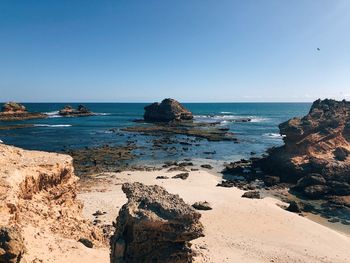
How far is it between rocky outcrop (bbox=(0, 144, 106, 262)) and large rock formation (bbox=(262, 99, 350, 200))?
89.9ft

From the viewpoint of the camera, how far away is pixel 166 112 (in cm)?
13400

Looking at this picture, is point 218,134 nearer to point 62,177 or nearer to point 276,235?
point 276,235

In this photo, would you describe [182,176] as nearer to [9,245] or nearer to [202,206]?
[202,206]

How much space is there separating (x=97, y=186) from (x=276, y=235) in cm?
2123

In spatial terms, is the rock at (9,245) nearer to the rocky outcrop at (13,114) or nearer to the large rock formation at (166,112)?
the large rock formation at (166,112)

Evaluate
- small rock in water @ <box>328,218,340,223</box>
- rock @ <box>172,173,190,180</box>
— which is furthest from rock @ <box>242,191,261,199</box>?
rock @ <box>172,173,190,180</box>

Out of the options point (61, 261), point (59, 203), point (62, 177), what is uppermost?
point (62, 177)

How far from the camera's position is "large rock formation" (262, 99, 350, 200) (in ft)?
139

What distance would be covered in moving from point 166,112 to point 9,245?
121m

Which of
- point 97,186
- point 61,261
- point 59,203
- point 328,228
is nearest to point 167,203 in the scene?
point 61,261

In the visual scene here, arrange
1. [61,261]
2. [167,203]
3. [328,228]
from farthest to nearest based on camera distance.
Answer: [328,228] < [61,261] < [167,203]

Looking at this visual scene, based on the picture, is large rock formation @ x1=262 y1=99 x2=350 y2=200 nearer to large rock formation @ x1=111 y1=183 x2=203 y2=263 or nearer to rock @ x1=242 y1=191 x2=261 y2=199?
rock @ x1=242 y1=191 x2=261 y2=199

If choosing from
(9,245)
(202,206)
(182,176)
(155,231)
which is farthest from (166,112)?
(9,245)

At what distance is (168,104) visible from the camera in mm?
136500
